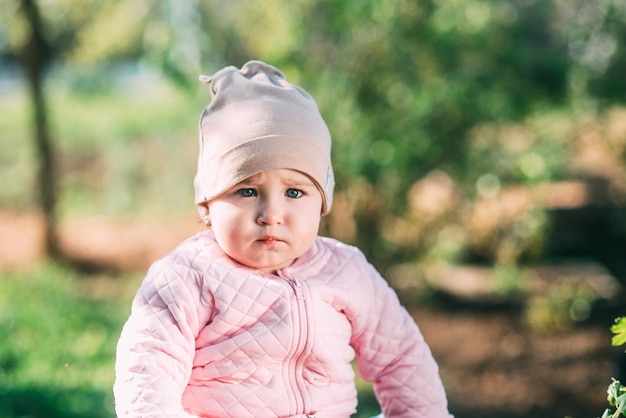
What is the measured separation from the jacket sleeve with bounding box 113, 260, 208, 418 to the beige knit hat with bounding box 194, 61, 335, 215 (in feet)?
0.79

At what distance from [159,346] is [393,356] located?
2.11 ft

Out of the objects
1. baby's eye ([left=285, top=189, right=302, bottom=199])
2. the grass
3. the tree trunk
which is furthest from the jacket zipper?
the tree trunk

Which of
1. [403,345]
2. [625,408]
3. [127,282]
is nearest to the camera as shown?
[625,408]

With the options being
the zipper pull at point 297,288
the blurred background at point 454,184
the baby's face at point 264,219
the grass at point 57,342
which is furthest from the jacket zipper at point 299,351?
the blurred background at point 454,184

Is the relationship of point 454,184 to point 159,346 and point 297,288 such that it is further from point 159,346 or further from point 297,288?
point 159,346

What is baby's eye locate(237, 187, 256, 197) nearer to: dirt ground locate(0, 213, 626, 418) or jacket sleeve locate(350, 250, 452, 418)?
jacket sleeve locate(350, 250, 452, 418)

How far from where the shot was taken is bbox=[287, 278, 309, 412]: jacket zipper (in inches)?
82.4

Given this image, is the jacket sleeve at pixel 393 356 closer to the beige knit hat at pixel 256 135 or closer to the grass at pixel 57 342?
the beige knit hat at pixel 256 135

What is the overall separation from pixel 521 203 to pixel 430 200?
738 mm

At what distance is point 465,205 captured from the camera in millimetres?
6383

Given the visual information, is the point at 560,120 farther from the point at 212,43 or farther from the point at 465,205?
the point at 212,43

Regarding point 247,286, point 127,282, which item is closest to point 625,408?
point 247,286

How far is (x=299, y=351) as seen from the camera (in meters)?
2.10

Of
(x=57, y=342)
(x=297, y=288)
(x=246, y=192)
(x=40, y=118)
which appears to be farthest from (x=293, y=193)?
(x=40, y=118)
